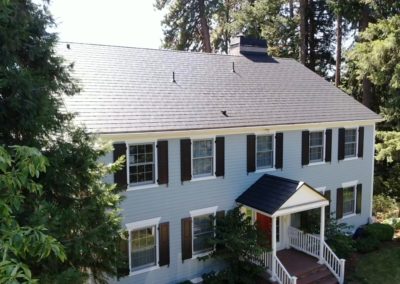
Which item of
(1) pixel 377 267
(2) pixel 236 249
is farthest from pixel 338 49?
(2) pixel 236 249

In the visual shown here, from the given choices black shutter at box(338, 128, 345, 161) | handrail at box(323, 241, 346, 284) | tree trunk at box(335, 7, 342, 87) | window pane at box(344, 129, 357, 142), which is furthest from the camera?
tree trunk at box(335, 7, 342, 87)

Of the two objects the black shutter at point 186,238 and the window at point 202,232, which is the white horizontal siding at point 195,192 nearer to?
the black shutter at point 186,238

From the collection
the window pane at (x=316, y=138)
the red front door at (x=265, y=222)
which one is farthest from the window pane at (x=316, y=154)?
the red front door at (x=265, y=222)

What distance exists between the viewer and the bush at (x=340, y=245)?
14570 mm

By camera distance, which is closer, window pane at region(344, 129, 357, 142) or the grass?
the grass

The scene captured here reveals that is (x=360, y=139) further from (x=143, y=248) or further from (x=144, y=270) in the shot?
(x=144, y=270)

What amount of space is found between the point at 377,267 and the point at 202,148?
7.99 meters

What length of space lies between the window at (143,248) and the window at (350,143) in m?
9.56

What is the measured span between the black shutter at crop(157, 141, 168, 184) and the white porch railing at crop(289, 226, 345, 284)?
19.7 feet

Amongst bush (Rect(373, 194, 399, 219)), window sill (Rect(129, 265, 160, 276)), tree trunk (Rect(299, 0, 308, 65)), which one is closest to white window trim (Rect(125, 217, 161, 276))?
window sill (Rect(129, 265, 160, 276))

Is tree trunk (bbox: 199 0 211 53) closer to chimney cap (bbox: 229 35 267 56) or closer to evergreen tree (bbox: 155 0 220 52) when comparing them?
evergreen tree (bbox: 155 0 220 52)

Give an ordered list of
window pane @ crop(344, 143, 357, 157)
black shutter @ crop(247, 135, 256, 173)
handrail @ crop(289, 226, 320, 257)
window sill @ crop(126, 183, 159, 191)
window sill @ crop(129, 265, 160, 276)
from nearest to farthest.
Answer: window sill @ crop(126, 183, 159, 191) < window sill @ crop(129, 265, 160, 276) < black shutter @ crop(247, 135, 256, 173) < handrail @ crop(289, 226, 320, 257) < window pane @ crop(344, 143, 357, 157)

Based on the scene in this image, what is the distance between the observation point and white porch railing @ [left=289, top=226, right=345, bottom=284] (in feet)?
43.9

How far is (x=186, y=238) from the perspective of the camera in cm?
1240
